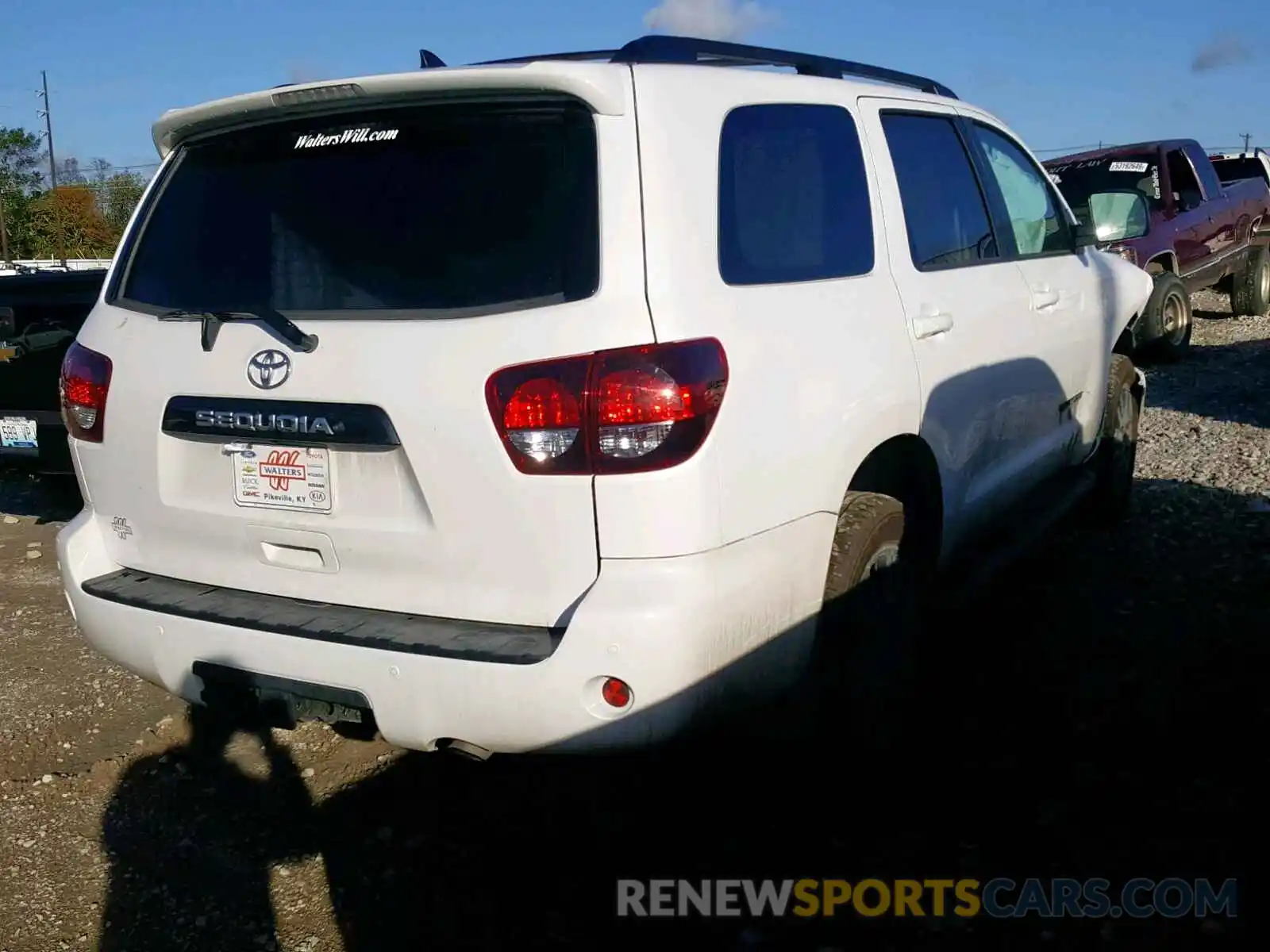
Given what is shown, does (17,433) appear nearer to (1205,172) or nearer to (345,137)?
(345,137)

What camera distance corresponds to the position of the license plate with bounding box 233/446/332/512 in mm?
2799

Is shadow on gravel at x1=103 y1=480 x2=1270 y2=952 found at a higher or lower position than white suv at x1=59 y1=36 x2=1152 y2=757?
lower

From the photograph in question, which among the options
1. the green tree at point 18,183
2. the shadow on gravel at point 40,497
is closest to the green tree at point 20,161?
the green tree at point 18,183

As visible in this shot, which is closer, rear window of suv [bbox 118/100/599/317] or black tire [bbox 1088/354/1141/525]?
rear window of suv [bbox 118/100/599/317]

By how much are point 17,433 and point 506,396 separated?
4577mm

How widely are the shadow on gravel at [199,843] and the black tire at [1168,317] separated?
846 cm

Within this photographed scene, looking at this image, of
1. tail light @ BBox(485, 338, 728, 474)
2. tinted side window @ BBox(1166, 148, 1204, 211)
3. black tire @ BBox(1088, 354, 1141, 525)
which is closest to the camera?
tail light @ BBox(485, 338, 728, 474)

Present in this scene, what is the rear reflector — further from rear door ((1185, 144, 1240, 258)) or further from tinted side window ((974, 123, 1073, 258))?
rear door ((1185, 144, 1240, 258))

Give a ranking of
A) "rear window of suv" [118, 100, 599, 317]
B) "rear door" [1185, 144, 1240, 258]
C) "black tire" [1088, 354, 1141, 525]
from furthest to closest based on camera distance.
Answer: "rear door" [1185, 144, 1240, 258] → "black tire" [1088, 354, 1141, 525] → "rear window of suv" [118, 100, 599, 317]

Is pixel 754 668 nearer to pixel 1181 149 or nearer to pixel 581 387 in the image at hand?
pixel 581 387

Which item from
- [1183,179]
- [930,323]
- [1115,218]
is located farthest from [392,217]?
[1183,179]

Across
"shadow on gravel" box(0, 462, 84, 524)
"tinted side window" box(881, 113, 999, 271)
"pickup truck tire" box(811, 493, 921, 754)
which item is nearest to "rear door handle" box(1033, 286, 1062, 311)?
"tinted side window" box(881, 113, 999, 271)

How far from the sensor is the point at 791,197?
3111 mm

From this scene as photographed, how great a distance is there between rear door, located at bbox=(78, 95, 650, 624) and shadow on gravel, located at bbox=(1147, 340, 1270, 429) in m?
6.67
